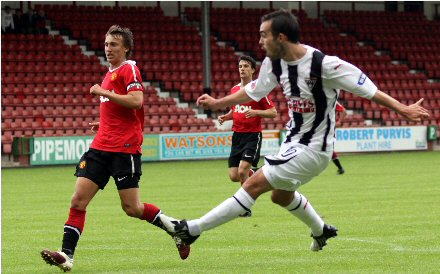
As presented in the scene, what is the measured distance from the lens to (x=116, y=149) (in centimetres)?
845

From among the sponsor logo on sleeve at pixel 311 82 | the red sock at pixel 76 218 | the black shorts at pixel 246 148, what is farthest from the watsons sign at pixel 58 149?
the sponsor logo on sleeve at pixel 311 82

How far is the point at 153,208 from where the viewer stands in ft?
28.8

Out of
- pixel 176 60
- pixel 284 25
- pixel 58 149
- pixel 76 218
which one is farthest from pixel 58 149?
pixel 284 25

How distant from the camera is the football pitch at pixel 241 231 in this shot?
841cm

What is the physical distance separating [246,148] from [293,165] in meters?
6.35

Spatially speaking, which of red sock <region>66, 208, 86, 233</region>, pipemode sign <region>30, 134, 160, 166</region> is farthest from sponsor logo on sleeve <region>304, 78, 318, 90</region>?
pipemode sign <region>30, 134, 160, 166</region>

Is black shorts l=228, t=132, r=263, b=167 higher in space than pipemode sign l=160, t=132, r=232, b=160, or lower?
higher

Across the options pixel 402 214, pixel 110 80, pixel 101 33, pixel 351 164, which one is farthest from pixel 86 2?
pixel 110 80

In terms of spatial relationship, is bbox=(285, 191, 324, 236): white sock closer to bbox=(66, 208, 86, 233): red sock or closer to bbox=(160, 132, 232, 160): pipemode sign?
bbox=(66, 208, 86, 233): red sock

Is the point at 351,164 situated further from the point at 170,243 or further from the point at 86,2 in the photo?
the point at 170,243

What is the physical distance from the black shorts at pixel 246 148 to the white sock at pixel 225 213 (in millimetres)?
6254

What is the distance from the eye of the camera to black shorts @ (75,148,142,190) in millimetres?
8438

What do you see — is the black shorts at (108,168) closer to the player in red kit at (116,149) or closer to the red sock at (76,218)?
the player in red kit at (116,149)

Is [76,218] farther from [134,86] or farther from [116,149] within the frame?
[134,86]
